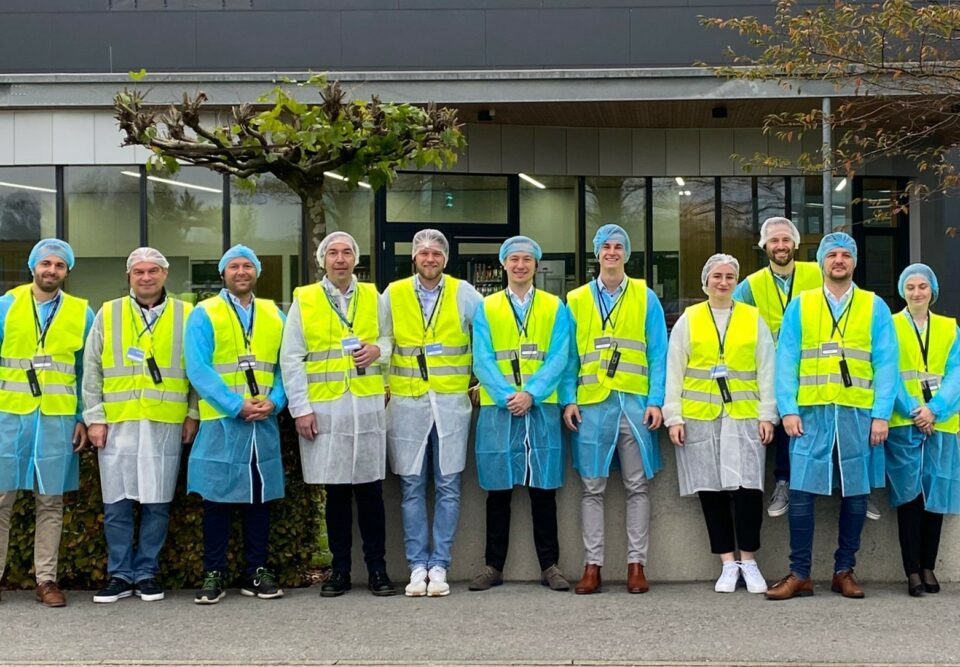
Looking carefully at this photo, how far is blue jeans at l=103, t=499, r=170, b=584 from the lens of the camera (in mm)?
6988

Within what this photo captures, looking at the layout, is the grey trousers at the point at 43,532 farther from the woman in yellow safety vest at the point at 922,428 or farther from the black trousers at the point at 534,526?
the woman in yellow safety vest at the point at 922,428

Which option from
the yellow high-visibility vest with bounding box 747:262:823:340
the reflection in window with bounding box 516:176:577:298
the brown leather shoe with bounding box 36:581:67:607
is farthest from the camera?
the reflection in window with bounding box 516:176:577:298

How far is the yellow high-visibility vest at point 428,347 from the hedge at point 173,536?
0.82 meters

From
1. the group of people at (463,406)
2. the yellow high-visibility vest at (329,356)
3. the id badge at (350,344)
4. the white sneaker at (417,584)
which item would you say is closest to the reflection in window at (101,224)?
the group of people at (463,406)

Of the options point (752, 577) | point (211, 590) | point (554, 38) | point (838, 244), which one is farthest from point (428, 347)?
point (554, 38)

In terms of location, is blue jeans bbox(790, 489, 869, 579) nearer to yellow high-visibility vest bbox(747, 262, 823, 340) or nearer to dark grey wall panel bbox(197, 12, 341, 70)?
yellow high-visibility vest bbox(747, 262, 823, 340)

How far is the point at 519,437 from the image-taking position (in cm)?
709

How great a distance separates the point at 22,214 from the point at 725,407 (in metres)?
13.5

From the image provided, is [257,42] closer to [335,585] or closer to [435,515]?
[435,515]

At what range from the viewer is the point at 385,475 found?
24.1 feet

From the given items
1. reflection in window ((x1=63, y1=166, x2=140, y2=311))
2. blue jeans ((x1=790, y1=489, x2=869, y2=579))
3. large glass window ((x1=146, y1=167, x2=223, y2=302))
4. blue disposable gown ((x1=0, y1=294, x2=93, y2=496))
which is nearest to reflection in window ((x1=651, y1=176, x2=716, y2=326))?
large glass window ((x1=146, y1=167, x2=223, y2=302))

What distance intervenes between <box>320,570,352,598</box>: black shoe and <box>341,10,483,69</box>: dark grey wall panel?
12418 mm

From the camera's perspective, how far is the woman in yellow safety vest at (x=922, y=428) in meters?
6.89

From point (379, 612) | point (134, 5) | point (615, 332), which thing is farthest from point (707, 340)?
point (134, 5)
